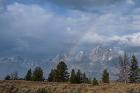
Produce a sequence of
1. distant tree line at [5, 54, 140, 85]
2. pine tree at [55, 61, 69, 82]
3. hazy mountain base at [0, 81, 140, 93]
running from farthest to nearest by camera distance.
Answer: pine tree at [55, 61, 69, 82], distant tree line at [5, 54, 140, 85], hazy mountain base at [0, 81, 140, 93]

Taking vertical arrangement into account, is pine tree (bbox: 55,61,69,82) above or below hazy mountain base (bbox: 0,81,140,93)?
above

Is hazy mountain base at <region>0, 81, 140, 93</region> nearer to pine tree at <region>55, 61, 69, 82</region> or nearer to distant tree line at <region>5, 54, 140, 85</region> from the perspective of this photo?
distant tree line at <region>5, 54, 140, 85</region>

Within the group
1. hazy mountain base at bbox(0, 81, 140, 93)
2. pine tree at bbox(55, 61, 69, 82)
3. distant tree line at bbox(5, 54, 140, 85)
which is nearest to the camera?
hazy mountain base at bbox(0, 81, 140, 93)

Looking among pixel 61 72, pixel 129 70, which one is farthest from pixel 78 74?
pixel 129 70

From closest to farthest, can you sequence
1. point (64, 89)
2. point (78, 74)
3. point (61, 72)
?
point (64, 89) < point (61, 72) < point (78, 74)

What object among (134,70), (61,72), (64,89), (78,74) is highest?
(134,70)

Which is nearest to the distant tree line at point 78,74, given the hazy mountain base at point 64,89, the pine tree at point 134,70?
the pine tree at point 134,70

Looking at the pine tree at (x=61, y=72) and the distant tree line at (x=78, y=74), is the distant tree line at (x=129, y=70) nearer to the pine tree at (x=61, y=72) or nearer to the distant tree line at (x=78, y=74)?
the distant tree line at (x=78, y=74)

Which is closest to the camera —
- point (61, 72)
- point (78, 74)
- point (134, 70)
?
point (134, 70)

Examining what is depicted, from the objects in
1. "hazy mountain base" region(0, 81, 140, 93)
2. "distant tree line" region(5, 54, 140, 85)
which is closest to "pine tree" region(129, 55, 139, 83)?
"distant tree line" region(5, 54, 140, 85)

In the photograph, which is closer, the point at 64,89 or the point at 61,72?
the point at 64,89

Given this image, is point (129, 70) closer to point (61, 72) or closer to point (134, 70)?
point (134, 70)

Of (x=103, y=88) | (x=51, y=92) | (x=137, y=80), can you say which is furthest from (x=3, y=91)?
(x=137, y=80)

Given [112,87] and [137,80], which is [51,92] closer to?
[112,87]
